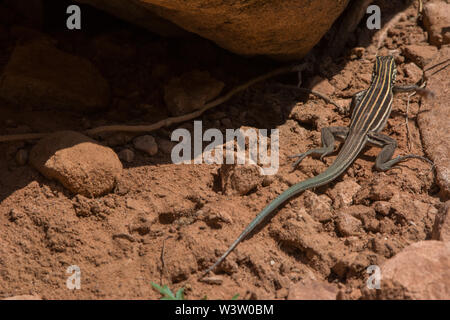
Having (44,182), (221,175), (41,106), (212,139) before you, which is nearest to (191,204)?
(221,175)

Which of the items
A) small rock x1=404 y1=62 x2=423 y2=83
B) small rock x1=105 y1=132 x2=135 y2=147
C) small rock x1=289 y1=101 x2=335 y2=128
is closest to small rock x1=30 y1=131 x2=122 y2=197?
small rock x1=105 y1=132 x2=135 y2=147

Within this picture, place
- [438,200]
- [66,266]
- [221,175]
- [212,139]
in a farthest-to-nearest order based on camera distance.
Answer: [212,139] < [221,175] < [438,200] < [66,266]

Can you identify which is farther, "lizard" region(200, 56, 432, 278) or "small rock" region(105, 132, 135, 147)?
"small rock" region(105, 132, 135, 147)

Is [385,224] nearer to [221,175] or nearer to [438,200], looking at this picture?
[438,200]

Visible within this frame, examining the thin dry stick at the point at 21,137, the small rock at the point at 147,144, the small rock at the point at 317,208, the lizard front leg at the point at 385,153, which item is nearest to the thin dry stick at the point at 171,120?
the thin dry stick at the point at 21,137

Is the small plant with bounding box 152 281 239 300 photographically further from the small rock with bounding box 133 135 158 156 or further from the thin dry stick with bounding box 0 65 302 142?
the thin dry stick with bounding box 0 65 302 142

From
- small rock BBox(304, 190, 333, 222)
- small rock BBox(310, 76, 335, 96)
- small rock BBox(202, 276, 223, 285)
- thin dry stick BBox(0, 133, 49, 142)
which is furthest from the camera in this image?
small rock BBox(310, 76, 335, 96)

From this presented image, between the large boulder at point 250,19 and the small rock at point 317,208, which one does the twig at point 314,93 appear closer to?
the large boulder at point 250,19
